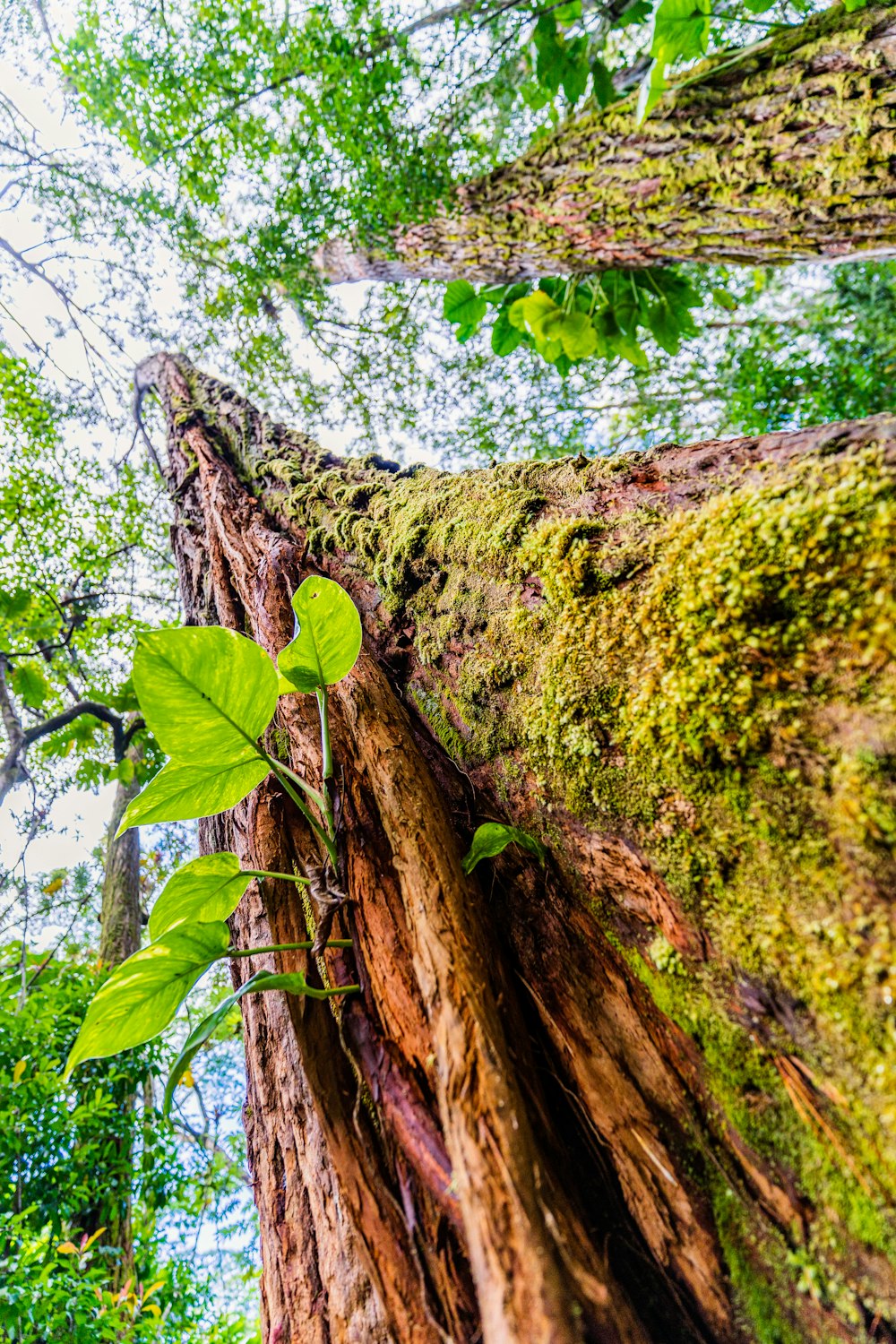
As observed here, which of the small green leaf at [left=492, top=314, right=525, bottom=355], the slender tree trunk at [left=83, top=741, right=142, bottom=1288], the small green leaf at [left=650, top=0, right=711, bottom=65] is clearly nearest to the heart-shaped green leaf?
the small green leaf at [left=650, top=0, right=711, bottom=65]

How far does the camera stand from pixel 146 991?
2.71ft

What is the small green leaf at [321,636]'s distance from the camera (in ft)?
3.04

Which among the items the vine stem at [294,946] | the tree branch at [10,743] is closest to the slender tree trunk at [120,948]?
the tree branch at [10,743]

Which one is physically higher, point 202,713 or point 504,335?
point 504,335

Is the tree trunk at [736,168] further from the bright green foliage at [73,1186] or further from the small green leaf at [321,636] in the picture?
the bright green foliage at [73,1186]

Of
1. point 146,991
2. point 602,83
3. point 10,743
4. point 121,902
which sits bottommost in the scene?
point 146,991

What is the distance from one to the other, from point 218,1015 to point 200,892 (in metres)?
0.23

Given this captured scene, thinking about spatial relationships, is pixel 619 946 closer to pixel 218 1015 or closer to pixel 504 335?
pixel 218 1015

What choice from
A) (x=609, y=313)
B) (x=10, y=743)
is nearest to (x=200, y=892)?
(x=609, y=313)

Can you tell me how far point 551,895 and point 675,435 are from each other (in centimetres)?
488

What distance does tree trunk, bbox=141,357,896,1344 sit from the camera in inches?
20.3

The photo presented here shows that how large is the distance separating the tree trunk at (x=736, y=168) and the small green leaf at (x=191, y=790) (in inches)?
78.7

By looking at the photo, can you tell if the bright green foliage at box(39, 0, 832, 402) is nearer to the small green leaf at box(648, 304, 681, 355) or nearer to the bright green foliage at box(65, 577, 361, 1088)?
the small green leaf at box(648, 304, 681, 355)

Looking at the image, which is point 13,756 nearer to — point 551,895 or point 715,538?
point 551,895
